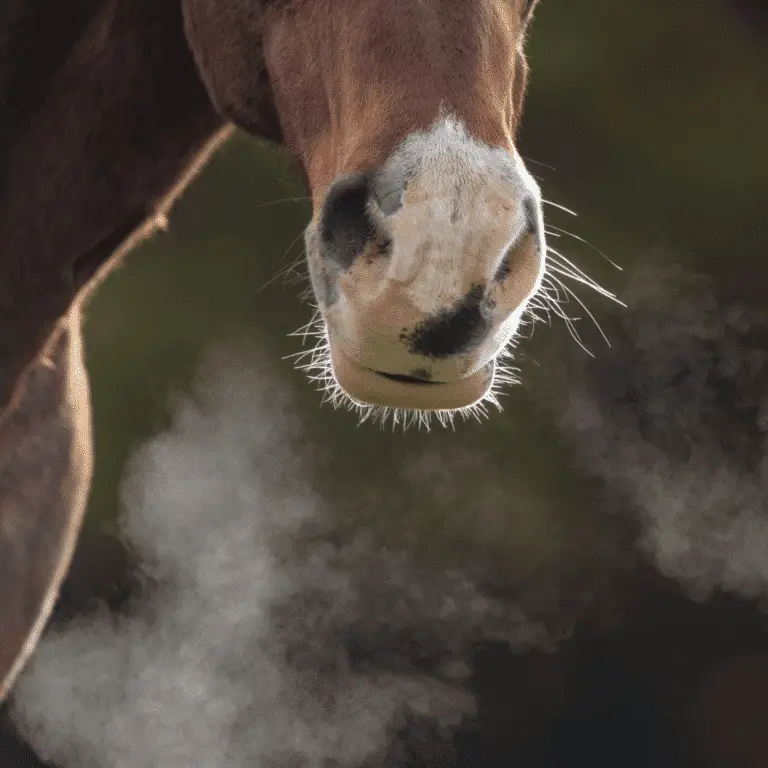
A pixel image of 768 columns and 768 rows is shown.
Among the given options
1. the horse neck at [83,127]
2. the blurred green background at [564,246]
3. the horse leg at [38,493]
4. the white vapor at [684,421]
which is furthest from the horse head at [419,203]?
the white vapor at [684,421]

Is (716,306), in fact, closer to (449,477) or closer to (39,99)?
(449,477)

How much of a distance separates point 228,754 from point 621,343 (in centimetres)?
220

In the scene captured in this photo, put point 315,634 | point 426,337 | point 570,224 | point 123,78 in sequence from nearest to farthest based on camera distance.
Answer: point 426,337 → point 123,78 → point 570,224 → point 315,634

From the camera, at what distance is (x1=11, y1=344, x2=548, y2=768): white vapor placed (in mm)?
4277

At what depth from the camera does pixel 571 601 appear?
4.27 meters

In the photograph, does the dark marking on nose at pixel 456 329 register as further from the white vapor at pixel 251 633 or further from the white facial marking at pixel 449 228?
the white vapor at pixel 251 633

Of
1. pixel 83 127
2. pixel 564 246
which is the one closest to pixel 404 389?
pixel 83 127

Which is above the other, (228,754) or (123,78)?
(123,78)

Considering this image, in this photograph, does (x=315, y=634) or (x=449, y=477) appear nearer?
(x=449, y=477)

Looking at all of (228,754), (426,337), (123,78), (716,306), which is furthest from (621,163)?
(426,337)

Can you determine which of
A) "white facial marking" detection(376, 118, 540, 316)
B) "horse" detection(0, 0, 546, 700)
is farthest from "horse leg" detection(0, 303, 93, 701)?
"white facial marking" detection(376, 118, 540, 316)

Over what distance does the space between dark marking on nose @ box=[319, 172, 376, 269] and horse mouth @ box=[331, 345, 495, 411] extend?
0.08 metres

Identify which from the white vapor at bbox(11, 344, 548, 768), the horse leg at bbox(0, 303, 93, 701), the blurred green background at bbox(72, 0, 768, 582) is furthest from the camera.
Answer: the white vapor at bbox(11, 344, 548, 768)

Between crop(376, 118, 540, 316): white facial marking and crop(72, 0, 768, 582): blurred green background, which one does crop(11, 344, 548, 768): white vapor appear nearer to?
crop(72, 0, 768, 582): blurred green background
